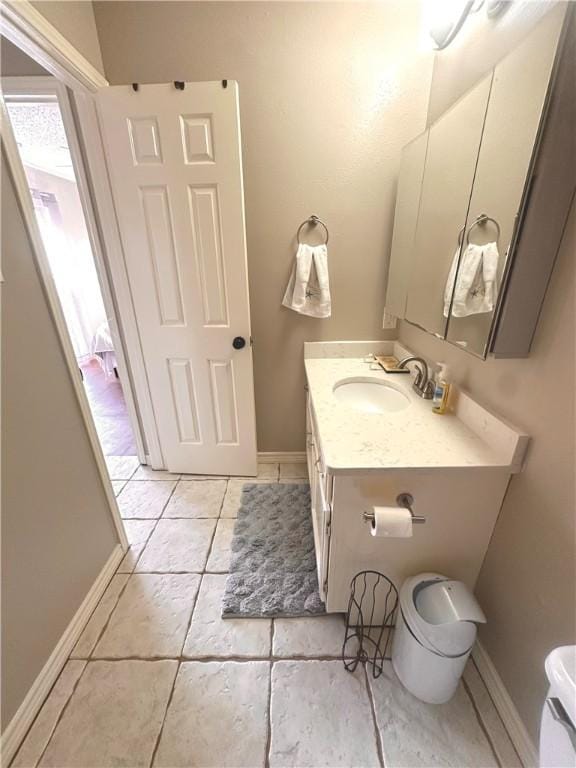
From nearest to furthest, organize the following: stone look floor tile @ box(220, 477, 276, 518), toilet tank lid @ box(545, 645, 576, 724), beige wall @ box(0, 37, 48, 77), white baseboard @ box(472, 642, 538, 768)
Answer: toilet tank lid @ box(545, 645, 576, 724) → white baseboard @ box(472, 642, 538, 768) → beige wall @ box(0, 37, 48, 77) → stone look floor tile @ box(220, 477, 276, 518)

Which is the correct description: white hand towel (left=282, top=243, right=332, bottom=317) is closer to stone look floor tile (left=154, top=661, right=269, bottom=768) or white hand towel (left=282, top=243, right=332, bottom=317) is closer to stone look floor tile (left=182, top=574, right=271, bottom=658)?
stone look floor tile (left=182, top=574, right=271, bottom=658)

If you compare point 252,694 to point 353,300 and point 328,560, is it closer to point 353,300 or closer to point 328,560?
point 328,560

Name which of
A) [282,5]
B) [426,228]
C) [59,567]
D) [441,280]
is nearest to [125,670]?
[59,567]

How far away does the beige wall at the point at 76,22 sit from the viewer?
1.11 m

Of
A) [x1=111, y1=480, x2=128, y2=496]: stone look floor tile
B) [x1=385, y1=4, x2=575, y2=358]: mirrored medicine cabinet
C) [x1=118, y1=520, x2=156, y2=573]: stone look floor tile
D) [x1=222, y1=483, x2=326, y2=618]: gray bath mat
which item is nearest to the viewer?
[x1=385, y1=4, x2=575, y2=358]: mirrored medicine cabinet

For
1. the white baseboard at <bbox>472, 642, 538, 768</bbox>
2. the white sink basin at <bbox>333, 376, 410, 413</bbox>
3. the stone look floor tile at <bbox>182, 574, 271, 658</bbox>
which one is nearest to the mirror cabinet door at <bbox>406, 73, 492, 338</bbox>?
the white sink basin at <bbox>333, 376, 410, 413</bbox>

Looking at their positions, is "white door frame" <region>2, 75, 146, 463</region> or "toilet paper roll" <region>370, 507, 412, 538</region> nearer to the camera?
"toilet paper roll" <region>370, 507, 412, 538</region>

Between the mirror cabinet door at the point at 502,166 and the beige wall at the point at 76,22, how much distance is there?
154 centimetres

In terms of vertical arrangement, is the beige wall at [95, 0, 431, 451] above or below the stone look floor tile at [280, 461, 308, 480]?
above

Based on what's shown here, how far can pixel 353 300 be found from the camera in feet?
5.91

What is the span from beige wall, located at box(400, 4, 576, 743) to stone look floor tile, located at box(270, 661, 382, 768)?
47cm

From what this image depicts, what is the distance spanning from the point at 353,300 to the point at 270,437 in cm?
107

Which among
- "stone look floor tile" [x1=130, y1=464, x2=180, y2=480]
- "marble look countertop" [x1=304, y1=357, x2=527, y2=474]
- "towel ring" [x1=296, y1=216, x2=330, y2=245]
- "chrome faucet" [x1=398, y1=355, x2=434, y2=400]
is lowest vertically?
"stone look floor tile" [x1=130, y1=464, x2=180, y2=480]

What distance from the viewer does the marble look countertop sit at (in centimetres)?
90
